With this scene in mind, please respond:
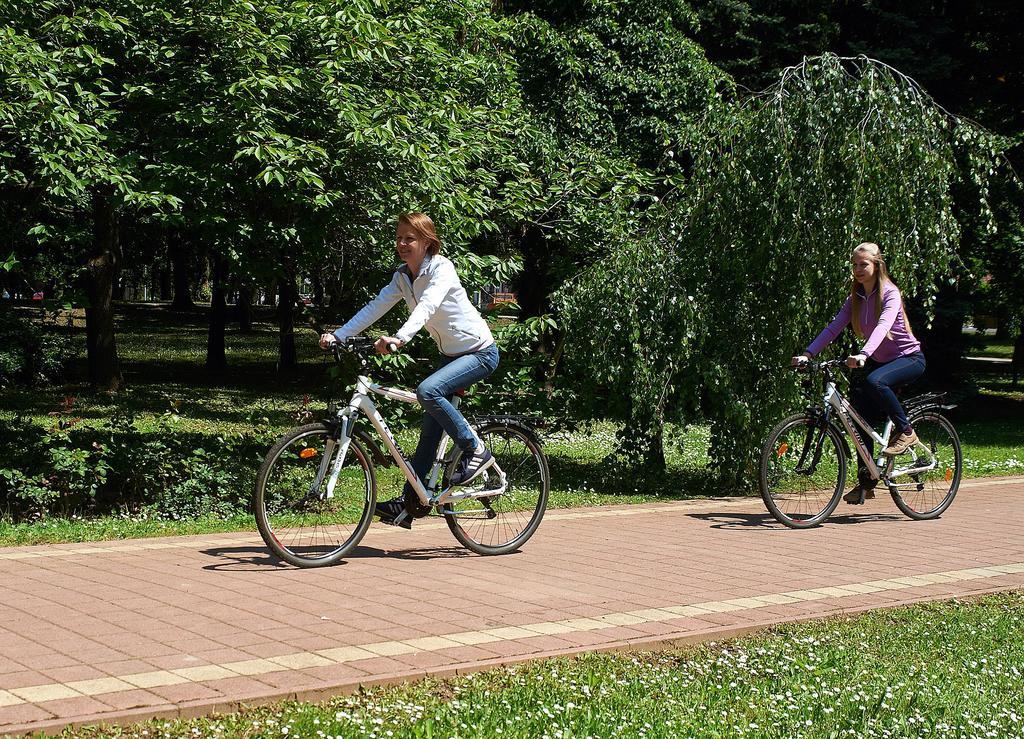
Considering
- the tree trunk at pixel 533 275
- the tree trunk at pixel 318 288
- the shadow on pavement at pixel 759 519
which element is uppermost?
the tree trunk at pixel 533 275

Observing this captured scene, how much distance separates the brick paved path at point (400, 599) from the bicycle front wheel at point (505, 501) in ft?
0.54

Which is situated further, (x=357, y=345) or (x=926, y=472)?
(x=926, y=472)

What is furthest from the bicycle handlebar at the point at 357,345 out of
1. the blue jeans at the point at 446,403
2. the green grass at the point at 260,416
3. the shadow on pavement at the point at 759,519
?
the shadow on pavement at the point at 759,519

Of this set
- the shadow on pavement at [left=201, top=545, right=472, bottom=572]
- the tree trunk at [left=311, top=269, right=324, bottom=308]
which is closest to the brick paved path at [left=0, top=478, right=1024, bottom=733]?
the shadow on pavement at [left=201, top=545, right=472, bottom=572]

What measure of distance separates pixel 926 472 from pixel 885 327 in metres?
1.43

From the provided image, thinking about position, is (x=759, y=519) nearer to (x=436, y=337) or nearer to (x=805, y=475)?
(x=805, y=475)

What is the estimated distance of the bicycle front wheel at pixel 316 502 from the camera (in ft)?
22.7

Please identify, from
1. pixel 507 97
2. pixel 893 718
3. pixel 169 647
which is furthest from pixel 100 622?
pixel 507 97

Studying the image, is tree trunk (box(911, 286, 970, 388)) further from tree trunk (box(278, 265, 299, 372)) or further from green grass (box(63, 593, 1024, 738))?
green grass (box(63, 593, 1024, 738))

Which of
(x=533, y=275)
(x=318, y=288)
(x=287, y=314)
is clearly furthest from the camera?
(x=533, y=275)

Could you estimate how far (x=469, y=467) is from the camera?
7582 mm

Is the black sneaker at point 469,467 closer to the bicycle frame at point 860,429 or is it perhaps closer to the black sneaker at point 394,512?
the black sneaker at point 394,512

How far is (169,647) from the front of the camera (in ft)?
16.8

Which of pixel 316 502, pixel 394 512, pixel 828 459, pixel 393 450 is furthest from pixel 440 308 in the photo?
pixel 828 459
